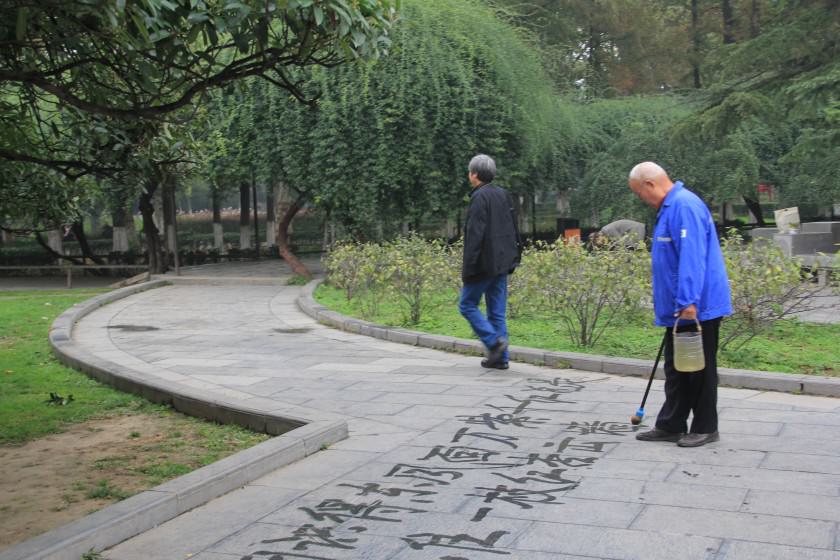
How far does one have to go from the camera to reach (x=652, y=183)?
206 inches

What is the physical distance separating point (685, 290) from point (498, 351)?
2.98 m

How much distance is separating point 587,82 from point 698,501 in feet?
98.5

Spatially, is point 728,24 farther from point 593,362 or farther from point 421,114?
point 593,362

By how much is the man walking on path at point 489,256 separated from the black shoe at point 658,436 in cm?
247

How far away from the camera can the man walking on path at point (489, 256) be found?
755cm

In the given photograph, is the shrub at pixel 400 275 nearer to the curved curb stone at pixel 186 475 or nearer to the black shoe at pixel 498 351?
the black shoe at pixel 498 351

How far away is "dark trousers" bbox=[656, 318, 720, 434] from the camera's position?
514cm

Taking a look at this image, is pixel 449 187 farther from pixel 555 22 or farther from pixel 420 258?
pixel 555 22

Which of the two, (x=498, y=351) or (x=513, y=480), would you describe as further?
(x=498, y=351)

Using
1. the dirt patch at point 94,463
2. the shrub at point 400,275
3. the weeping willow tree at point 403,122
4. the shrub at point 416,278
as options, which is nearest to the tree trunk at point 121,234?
the weeping willow tree at point 403,122

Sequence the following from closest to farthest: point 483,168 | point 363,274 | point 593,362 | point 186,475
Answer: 1. point 186,475
2. point 483,168
3. point 593,362
4. point 363,274

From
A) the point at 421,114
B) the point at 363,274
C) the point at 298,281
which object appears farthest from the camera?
the point at 298,281

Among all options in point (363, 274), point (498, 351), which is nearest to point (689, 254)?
point (498, 351)

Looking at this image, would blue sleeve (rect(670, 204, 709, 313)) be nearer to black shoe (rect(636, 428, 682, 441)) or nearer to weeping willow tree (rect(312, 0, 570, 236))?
black shoe (rect(636, 428, 682, 441))
